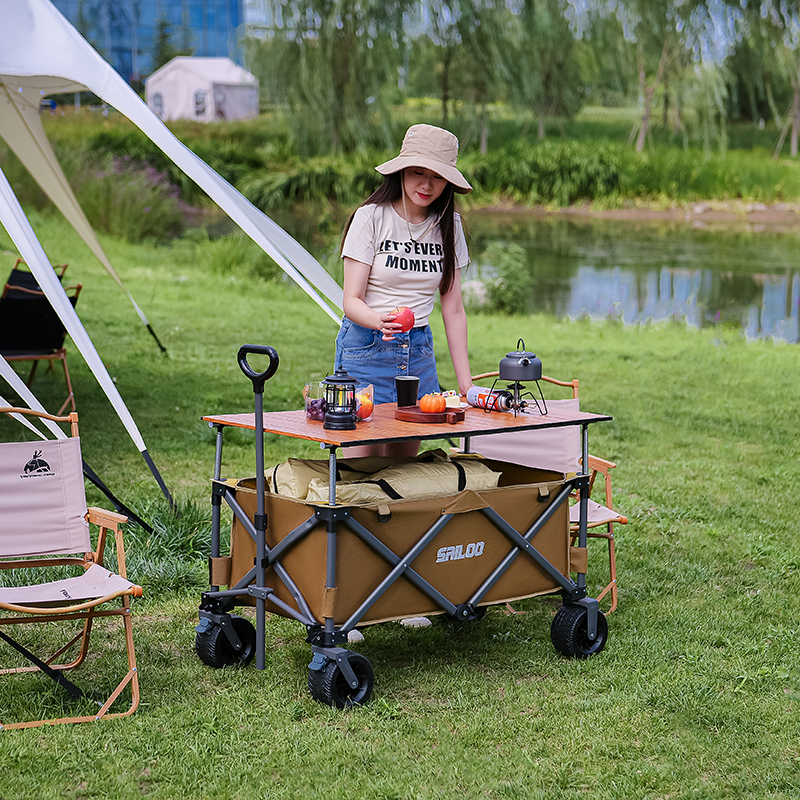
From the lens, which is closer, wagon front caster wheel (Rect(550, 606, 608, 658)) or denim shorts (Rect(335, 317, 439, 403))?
wagon front caster wheel (Rect(550, 606, 608, 658))

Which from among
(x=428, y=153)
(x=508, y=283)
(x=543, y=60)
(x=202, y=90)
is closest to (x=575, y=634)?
(x=428, y=153)

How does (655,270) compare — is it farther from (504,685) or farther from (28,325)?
(504,685)

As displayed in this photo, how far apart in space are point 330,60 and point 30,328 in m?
6.98

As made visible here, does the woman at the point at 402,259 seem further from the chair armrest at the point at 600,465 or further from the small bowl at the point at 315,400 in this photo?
the chair armrest at the point at 600,465

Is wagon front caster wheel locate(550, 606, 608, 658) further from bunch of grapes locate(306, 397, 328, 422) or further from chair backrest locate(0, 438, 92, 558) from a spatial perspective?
chair backrest locate(0, 438, 92, 558)

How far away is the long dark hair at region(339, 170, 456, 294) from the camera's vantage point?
3.43 m

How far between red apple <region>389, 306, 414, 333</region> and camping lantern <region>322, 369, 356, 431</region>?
1.01 ft

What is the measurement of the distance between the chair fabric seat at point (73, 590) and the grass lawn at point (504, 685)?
287 millimetres

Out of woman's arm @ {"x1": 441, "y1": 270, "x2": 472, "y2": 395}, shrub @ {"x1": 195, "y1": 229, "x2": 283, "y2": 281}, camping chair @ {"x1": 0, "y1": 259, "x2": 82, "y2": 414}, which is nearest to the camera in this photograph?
woman's arm @ {"x1": 441, "y1": 270, "x2": 472, "y2": 395}

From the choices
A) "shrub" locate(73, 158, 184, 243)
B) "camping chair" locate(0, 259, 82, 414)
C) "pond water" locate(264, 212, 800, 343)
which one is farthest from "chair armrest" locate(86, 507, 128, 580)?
"shrub" locate(73, 158, 184, 243)

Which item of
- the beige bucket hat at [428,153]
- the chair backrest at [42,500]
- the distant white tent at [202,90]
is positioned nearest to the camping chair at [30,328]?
the chair backrest at [42,500]

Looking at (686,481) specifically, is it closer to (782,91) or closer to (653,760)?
(653,760)

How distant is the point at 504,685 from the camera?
10.4 ft

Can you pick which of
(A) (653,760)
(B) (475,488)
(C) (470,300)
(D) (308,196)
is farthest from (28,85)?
(D) (308,196)
